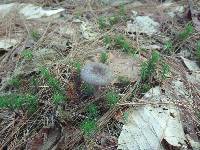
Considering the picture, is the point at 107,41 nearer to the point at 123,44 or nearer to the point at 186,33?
the point at 123,44

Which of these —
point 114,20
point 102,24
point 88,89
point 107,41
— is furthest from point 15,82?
point 114,20

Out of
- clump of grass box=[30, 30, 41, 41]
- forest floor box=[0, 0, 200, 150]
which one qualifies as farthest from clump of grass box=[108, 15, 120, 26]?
clump of grass box=[30, 30, 41, 41]

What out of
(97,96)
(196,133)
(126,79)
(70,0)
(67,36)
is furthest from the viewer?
(70,0)

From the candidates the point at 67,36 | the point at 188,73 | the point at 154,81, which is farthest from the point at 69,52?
the point at 188,73

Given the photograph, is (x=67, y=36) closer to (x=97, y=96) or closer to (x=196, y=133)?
(x=97, y=96)

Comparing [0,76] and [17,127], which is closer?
[17,127]
